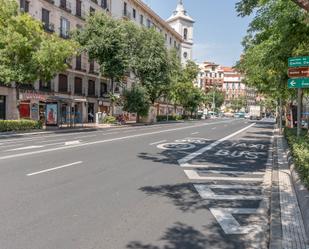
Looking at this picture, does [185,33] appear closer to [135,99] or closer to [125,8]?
[125,8]

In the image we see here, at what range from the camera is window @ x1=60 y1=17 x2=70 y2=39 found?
4312 centimetres

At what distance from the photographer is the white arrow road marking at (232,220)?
581cm

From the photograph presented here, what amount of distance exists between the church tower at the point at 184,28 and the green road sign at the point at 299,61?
254 ft

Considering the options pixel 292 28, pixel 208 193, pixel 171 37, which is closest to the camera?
pixel 208 193

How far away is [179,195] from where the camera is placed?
7984mm

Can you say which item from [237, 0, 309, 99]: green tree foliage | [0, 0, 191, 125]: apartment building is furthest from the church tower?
[237, 0, 309, 99]: green tree foliage

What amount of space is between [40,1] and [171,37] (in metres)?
43.6

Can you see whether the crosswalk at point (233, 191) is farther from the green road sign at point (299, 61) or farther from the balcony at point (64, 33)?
the balcony at point (64, 33)

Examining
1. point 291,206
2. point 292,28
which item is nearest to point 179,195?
point 291,206

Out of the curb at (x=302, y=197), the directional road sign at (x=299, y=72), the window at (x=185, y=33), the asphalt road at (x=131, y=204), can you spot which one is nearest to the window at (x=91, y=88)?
the asphalt road at (x=131, y=204)

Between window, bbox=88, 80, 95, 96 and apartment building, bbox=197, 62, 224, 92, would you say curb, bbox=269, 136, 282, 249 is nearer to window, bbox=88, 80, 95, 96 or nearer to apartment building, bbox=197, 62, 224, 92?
window, bbox=88, 80, 95, 96

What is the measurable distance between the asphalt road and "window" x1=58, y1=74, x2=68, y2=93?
1231 inches

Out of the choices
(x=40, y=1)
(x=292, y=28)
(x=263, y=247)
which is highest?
(x=40, y=1)

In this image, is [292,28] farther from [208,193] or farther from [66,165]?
[66,165]
